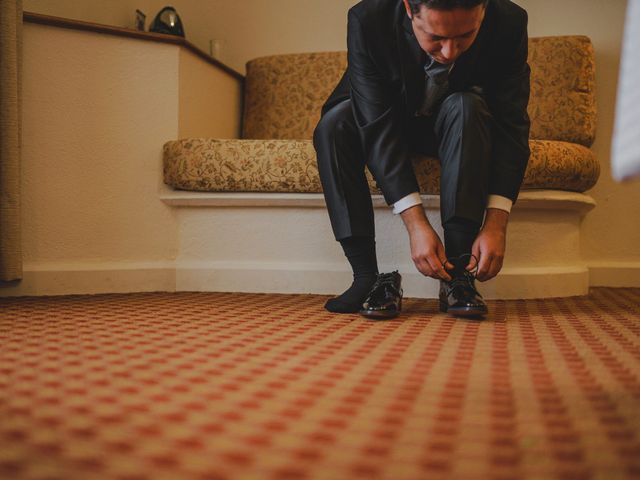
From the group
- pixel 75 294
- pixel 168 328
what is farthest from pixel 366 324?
pixel 75 294

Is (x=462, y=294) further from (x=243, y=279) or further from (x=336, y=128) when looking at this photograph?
(x=243, y=279)

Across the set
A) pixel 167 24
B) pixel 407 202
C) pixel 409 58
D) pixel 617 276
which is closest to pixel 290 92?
pixel 167 24

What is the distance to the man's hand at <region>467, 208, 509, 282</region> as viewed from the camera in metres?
1.38

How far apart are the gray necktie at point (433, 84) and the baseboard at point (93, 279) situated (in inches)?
38.4

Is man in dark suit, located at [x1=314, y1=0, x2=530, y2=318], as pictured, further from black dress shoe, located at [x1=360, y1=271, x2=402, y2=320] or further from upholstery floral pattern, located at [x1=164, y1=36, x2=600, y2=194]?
upholstery floral pattern, located at [x1=164, y1=36, x2=600, y2=194]

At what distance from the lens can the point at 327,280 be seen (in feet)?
6.42

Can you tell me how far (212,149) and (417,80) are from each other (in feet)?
2.42

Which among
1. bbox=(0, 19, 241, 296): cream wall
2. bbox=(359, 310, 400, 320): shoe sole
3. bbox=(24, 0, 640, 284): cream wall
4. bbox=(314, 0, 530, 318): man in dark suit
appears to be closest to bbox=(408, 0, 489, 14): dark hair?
bbox=(314, 0, 530, 318): man in dark suit

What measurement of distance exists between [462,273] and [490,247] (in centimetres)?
9

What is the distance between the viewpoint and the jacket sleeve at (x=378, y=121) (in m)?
1.45

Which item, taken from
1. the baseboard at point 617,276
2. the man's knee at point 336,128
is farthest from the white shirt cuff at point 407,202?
the baseboard at point 617,276

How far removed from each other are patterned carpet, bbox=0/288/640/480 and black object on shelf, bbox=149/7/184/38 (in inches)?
56.2

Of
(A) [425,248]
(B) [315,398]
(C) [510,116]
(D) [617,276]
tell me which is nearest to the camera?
(B) [315,398]

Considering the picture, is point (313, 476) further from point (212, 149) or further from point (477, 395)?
point (212, 149)
